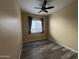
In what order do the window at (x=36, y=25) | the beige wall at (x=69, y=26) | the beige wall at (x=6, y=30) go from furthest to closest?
the window at (x=36, y=25), the beige wall at (x=69, y=26), the beige wall at (x=6, y=30)

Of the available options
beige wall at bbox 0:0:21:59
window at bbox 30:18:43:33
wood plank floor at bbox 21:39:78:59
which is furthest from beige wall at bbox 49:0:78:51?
beige wall at bbox 0:0:21:59

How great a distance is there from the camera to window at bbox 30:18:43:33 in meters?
6.25

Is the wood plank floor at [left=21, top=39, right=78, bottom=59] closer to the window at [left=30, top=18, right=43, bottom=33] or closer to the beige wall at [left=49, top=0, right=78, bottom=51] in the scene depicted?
the beige wall at [left=49, top=0, right=78, bottom=51]

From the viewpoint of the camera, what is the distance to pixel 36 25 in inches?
255

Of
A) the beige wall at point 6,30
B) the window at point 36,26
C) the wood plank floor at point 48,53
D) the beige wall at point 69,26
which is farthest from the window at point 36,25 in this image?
the beige wall at point 6,30

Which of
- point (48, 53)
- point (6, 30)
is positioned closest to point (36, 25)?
point (48, 53)

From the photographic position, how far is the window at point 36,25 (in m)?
6.25

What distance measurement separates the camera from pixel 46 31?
6941 mm

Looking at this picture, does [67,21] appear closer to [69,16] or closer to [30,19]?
[69,16]

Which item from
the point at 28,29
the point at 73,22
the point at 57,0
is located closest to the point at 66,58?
the point at 73,22

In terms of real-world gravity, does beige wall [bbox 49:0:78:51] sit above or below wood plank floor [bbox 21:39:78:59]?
above

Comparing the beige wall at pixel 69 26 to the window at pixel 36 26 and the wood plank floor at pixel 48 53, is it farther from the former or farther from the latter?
the window at pixel 36 26

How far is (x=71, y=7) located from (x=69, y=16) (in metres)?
0.49

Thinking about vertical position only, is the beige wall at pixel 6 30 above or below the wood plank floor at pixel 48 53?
above
